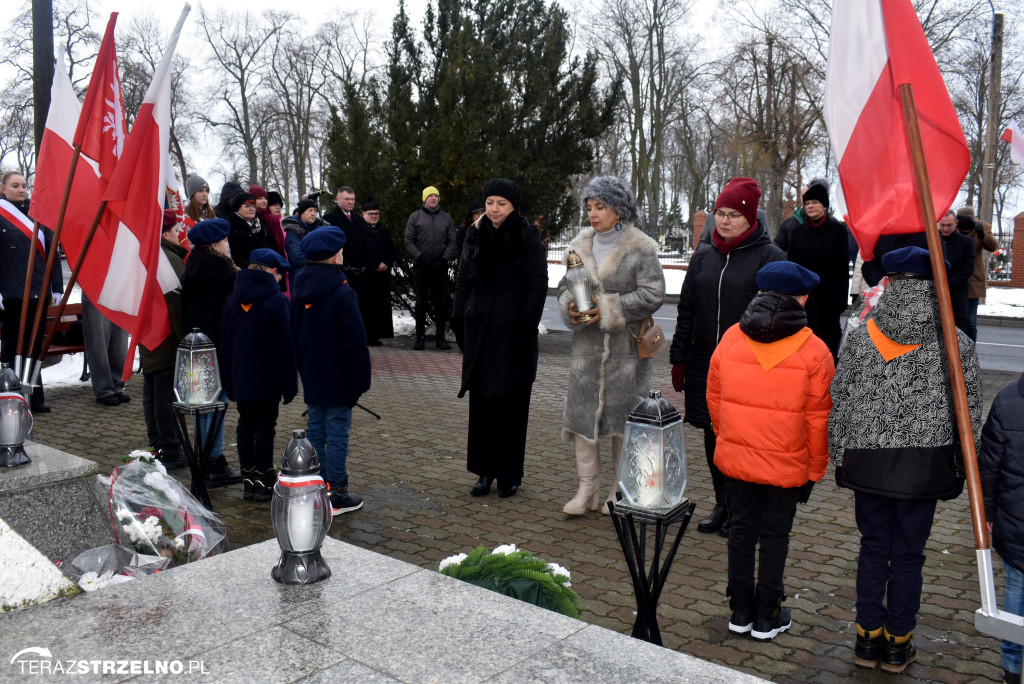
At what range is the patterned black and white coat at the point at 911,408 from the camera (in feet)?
10.9

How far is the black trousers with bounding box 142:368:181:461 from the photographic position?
21.0 feet

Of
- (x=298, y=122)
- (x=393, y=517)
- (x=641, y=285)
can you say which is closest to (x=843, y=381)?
(x=641, y=285)

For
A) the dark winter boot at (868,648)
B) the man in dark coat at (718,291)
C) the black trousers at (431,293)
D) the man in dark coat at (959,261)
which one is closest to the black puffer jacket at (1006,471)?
the dark winter boot at (868,648)

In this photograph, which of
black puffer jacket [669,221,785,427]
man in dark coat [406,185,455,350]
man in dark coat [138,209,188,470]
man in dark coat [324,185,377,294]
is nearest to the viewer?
black puffer jacket [669,221,785,427]

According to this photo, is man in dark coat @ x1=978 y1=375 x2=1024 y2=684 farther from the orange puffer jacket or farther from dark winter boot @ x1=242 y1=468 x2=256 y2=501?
dark winter boot @ x1=242 y1=468 x2=256 y2=501

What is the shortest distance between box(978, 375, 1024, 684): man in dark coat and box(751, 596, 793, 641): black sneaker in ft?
2.85

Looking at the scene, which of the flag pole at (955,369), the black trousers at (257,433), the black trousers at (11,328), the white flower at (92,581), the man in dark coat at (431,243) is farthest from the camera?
the man in dark coat at (431,243)

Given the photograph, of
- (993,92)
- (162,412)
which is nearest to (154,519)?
(162,412)

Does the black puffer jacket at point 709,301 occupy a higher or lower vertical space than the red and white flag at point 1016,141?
lower

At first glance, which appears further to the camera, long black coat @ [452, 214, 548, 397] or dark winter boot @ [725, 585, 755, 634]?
long black coat @ [452, 214, 548, 397]

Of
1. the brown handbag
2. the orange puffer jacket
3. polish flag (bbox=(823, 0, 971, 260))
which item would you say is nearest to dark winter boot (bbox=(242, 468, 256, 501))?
the brown handbag

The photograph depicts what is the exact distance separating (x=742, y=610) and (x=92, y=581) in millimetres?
2681

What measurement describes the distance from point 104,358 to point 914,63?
7945mm

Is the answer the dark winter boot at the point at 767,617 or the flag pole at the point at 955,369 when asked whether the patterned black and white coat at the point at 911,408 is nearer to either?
the flag pole at the point at 955,369
